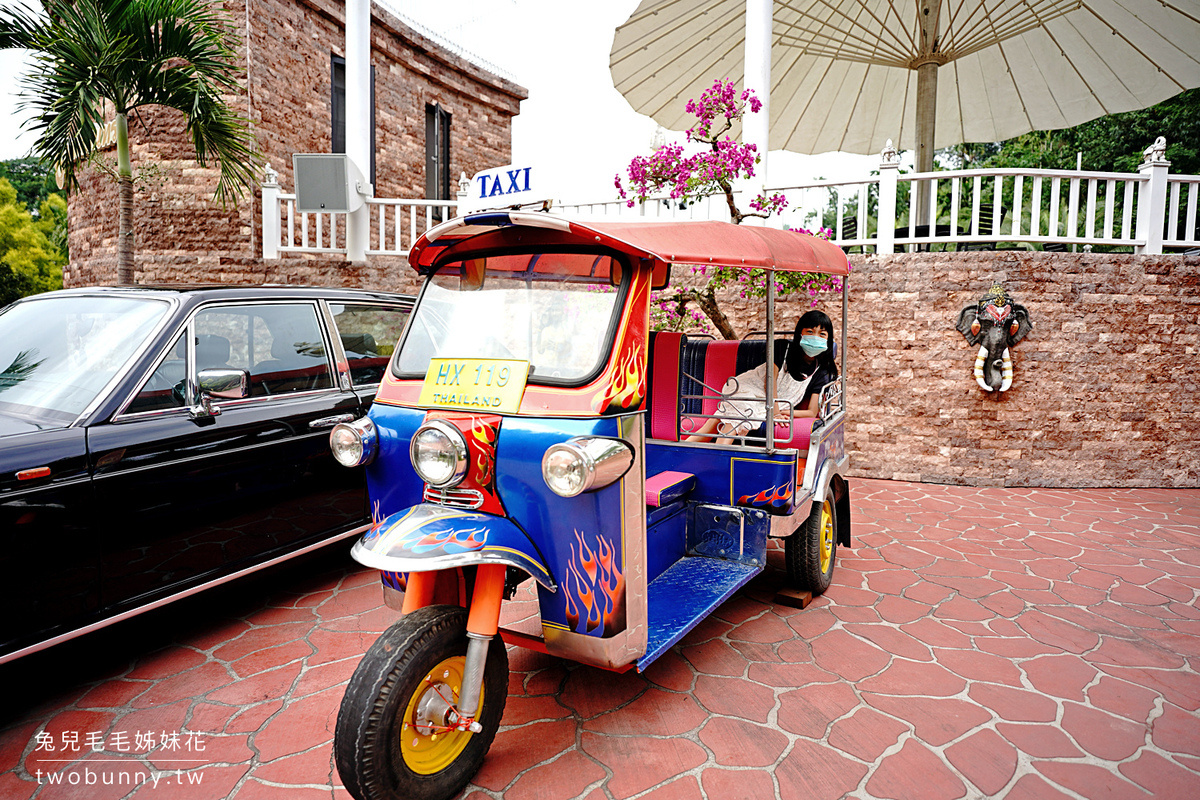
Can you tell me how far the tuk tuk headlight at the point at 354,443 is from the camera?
2.82 meters

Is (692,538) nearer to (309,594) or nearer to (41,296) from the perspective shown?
(309,594)

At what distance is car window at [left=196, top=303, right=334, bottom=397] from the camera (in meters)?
3.72

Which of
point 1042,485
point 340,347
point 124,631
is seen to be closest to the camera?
point 124,631

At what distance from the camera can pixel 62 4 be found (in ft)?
20.4

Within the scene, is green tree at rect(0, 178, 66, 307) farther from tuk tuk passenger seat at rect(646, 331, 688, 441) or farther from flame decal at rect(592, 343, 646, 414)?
flame decal at rect(592, 343, 646, 414)

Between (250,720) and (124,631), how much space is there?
4.55ft

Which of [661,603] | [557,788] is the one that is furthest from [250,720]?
[661,603]

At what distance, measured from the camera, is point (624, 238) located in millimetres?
2621

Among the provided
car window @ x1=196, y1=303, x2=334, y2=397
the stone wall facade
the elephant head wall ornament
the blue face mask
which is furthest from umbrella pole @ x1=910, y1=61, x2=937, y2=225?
car window @ x1=196, y1=303, x2=334, y2=397

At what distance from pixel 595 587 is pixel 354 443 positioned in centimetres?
116

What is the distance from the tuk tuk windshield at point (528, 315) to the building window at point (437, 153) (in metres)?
12.1

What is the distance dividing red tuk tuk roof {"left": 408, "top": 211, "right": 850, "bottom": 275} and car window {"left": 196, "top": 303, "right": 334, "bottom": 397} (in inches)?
51.4

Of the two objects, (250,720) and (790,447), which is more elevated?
(790,447)

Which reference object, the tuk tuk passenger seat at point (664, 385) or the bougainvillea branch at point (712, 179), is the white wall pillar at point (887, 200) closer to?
the bougainvillea branch at point (712, 179)
